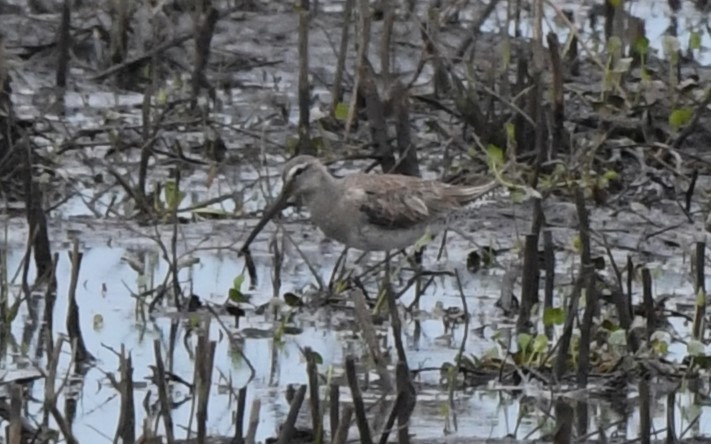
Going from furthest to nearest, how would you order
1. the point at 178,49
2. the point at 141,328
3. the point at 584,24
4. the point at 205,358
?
the point at 584,24, the point at 178,49, the point at 141,328, the point at 205,358

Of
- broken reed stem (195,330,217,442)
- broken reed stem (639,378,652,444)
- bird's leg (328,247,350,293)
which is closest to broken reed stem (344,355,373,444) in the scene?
broken reed stem (195,330,217,442)

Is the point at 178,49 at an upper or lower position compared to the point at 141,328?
upper

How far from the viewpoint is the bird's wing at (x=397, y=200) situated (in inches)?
340

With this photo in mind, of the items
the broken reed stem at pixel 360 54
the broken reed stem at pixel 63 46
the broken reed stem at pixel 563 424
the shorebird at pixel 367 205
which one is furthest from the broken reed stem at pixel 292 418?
the broken reed stem at pixel 63 46

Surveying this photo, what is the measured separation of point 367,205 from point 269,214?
0.39 meters

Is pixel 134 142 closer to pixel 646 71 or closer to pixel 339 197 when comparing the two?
pixel 339 197

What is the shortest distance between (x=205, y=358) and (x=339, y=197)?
2.93 meters

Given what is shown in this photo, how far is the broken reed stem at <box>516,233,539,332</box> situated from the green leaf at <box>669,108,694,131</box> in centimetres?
202

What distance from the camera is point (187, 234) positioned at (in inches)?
359

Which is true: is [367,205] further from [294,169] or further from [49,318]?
[49,318]

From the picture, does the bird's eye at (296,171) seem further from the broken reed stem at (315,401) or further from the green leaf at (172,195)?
the broken reed stem at (315,401)

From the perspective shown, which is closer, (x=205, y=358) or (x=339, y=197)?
(x=205, y=358)

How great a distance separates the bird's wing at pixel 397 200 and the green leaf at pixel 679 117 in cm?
121

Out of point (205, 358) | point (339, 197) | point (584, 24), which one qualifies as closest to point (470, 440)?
point (205, 358)
